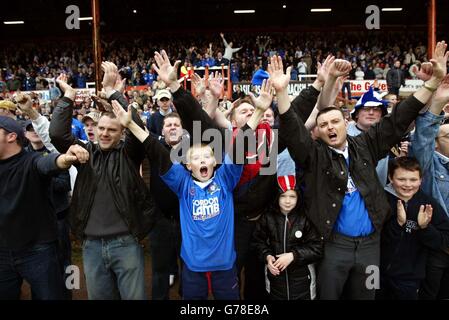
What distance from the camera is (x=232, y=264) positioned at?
2.87 metres

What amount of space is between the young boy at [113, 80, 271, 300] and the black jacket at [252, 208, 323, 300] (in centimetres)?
30

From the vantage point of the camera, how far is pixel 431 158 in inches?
125

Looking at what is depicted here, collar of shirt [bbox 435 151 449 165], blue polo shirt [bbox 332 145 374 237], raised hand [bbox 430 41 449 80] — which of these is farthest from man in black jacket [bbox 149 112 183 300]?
collar of shirt [bbox 435 151 449 165]

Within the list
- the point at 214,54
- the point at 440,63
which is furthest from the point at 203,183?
the point at 214,54

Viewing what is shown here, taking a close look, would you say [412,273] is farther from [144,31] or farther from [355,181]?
[144,31]

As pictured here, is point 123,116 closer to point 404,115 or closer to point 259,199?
point 259,199

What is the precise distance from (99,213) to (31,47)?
28.4 m

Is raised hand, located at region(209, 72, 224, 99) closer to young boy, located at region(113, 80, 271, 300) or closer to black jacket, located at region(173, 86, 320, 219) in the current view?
black jacket, located at region(173, 86, 320, 219)

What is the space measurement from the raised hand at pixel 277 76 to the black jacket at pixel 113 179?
1.01 metres

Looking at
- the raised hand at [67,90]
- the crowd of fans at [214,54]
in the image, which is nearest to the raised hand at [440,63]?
the raised hand at [67,90]

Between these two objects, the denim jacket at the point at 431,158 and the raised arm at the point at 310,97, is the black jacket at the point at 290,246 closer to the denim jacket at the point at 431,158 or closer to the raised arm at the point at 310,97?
the raised arm at the point at 310,97

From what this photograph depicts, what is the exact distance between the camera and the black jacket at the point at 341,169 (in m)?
2.79

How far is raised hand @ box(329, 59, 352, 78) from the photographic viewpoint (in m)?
3.07
